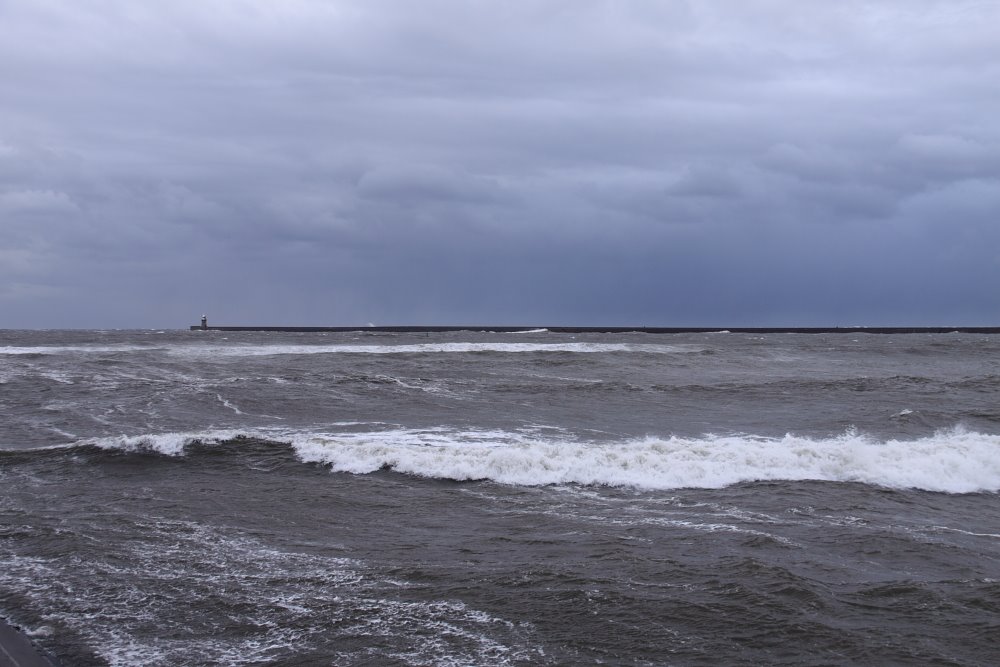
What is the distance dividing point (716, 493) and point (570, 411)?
8.71 m

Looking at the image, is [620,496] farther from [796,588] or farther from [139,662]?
[139,662]

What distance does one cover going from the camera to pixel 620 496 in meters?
11.0

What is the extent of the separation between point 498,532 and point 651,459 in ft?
15.2

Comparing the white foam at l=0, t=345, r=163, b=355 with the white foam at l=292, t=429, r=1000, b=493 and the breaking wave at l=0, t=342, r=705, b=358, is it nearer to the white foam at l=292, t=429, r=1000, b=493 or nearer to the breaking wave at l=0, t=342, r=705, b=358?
the breaking wave at l=0, t=342, r=705, b=358

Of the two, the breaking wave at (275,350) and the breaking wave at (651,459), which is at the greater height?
the breaking wave at (275,350)

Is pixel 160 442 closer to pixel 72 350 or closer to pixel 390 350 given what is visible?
pixel 390 350

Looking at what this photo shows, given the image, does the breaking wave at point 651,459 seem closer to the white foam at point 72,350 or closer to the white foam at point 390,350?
the white foam at point 390,350

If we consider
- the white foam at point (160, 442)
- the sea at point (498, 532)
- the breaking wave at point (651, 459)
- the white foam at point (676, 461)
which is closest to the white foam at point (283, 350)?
the sea at point (498, 532)

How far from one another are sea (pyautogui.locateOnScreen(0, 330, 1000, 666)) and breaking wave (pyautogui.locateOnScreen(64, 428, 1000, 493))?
6 centimetres

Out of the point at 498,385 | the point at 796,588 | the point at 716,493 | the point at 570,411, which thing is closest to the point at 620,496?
the point at 716,493

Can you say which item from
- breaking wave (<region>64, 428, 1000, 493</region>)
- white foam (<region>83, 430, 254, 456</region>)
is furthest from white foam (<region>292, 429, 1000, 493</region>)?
white foam (<region>83, 430, 254, 456</region>)

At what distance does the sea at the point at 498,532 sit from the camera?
5863 mm

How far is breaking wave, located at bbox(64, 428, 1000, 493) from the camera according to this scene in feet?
40.0

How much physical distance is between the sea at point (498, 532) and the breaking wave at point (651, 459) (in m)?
Result: 0.06
